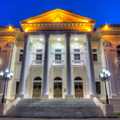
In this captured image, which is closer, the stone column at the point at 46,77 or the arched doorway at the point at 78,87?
the stone column at the point at 46,77

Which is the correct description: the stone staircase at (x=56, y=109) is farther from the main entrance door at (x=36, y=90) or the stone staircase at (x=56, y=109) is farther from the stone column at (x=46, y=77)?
the main entrance door at (x=36, y=90)

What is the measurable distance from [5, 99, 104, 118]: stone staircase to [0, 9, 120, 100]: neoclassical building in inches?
156

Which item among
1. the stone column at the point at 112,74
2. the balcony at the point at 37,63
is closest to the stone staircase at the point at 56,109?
the stone column at the point at 112,74

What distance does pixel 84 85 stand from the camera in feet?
58.2

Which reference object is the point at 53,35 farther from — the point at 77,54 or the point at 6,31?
the point at 6,31

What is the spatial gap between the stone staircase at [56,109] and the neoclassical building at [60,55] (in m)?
3.96

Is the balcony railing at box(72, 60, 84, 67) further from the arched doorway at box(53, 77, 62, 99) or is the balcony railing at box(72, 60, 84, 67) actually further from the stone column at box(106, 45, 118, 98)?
the stone column at box(106, 45, 118, 98)

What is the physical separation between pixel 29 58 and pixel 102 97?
1201 cm

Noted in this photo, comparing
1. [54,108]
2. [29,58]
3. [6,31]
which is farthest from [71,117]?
[6,31]

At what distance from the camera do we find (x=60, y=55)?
1948 cm

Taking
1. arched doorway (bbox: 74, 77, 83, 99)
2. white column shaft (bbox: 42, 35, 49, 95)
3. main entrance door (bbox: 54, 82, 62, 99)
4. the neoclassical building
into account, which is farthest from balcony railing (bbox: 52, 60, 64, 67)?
arched doorway (bbox: 74, 77, 83, 99)

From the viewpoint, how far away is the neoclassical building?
57.3ft

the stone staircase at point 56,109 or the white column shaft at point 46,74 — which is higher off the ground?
the white column shaft at point 46,74

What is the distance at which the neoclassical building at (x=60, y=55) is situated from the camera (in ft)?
57.3
